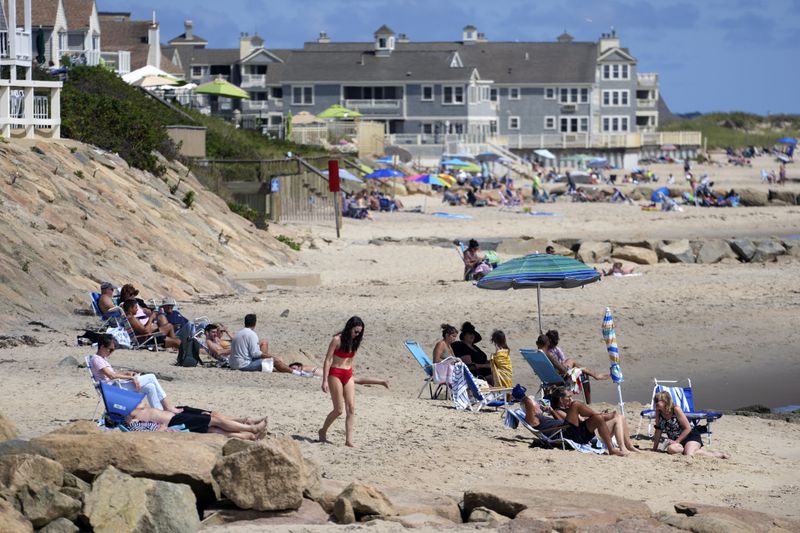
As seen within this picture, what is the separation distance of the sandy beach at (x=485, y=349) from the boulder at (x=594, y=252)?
197 centimetres

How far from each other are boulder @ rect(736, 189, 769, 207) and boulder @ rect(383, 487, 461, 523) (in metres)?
47.2

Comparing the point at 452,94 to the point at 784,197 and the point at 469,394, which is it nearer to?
the point at 784,197

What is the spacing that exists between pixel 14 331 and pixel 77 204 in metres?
7.08

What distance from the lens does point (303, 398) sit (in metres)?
14.1

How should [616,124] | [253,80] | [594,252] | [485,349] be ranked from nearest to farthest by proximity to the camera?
[485,349] → [594,252] → [253,80] → [616,124]

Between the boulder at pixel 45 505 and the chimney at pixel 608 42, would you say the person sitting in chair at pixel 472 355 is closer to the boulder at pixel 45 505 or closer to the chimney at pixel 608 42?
the boulder at pixel 45 505

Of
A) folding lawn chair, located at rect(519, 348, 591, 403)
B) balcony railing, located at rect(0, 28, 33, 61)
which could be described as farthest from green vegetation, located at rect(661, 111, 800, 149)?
folding lawn chair, located at rect(519, 348, 591, 403)

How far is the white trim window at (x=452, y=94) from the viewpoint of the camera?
78438 millimetres

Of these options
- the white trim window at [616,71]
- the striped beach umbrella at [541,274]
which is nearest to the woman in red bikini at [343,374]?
the striped beach umbrella at [541,274]

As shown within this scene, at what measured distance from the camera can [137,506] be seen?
349 inches

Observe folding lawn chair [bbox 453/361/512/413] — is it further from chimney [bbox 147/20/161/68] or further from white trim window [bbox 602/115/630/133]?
white trim window [bbox 602/115/630/133]

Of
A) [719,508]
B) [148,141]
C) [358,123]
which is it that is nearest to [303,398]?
[719,508]

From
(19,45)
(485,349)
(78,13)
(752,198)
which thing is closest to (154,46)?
(78,13)

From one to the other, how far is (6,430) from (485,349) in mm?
10076
